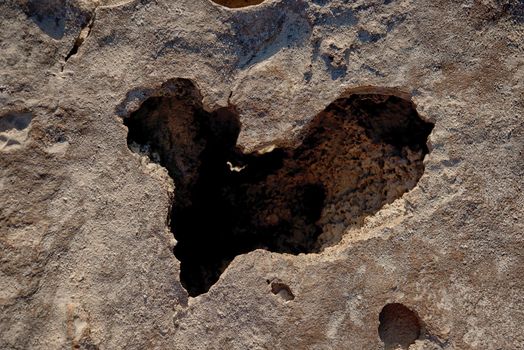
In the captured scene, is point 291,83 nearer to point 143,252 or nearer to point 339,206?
point 339,206

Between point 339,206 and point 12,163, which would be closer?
point 12,163

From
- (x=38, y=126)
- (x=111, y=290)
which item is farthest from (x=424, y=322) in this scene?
(x=38, y=126)

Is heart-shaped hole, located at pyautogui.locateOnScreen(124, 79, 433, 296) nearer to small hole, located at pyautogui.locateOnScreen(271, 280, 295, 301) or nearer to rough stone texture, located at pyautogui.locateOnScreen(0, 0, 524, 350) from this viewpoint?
rough stone texture, located at pyautogui.locateOnScreen(0, 0, 524, 350)

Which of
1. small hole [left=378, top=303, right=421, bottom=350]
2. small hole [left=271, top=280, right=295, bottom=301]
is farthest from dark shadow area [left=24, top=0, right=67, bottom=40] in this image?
small hole [left=378, top=303, right=421, bottom=350]

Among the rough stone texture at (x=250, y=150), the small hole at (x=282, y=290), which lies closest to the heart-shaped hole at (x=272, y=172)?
the rough stone texture at (x=250, y=150)

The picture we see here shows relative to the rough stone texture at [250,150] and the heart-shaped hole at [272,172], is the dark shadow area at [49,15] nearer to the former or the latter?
the rough stone texture at [250,150]

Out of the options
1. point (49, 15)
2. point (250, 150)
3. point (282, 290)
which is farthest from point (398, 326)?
point (49, 15)
